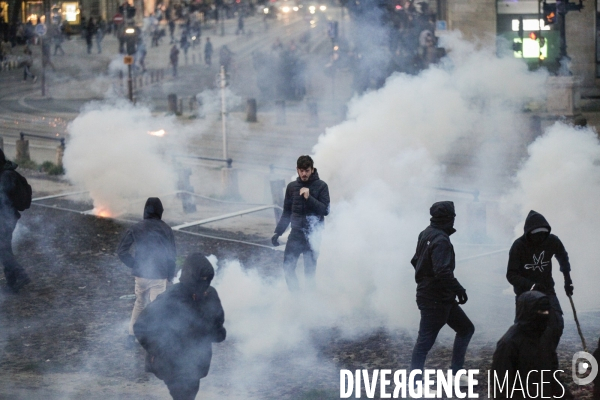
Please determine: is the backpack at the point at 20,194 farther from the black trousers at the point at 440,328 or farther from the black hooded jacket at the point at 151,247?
the black trousers at the point at 440,328

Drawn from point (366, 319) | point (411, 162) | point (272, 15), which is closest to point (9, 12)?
point (272, 15)

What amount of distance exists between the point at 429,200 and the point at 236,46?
27382mm

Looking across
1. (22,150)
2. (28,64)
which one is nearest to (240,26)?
(28,64)

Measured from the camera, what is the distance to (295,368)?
7.39 metres

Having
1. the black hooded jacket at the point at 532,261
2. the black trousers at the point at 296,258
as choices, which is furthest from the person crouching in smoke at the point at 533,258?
the black trousers at the point at 296,258

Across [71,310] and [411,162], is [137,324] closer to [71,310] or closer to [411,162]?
[71,310]

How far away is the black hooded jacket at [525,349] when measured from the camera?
481cm

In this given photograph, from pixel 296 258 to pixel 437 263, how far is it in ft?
9.25

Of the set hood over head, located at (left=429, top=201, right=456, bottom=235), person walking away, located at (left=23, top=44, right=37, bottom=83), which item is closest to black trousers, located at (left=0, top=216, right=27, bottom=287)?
hood over head, located at (left=429, top=201, right=456, bottom=235)

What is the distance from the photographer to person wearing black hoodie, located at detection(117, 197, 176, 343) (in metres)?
7.60

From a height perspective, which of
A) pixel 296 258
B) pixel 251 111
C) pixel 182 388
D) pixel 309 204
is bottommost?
pixel 182 388

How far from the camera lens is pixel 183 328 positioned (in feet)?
18.2

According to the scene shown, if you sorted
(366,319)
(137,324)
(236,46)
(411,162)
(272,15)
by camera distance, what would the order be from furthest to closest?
(272,15) < (236,46) < (411,162) < (366,319) < (137,324)

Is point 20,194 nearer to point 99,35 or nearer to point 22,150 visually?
point 22,150
